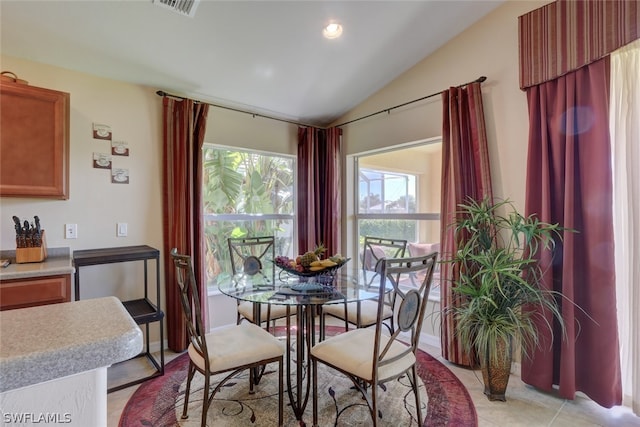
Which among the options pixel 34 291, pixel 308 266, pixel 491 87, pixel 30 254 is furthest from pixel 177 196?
pixel 491 87

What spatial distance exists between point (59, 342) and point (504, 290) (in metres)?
2.31

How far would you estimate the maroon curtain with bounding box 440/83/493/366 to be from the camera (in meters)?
2.56

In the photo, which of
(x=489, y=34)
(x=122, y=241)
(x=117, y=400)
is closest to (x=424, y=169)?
(x=489, y=34)

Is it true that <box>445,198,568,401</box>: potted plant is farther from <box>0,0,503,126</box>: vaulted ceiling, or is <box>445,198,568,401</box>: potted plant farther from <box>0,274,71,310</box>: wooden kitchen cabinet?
<box>0,274,71,310</box>: wooden kitchen cabinet

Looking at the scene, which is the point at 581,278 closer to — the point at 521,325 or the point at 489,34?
the point at 521,325

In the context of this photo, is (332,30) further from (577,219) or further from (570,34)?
(577,219)

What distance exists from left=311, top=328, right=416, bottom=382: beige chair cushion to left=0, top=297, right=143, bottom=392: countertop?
136cm

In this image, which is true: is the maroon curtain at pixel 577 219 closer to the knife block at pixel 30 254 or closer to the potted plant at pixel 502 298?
the potted plant at pixel 502 298

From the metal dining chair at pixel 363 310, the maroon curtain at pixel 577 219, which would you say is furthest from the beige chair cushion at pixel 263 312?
the maroon curtain at pixel 577 219

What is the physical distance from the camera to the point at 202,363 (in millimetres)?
1780

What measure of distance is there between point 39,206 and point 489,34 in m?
3.76

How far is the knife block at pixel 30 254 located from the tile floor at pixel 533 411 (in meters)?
1.06

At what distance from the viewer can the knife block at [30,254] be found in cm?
211

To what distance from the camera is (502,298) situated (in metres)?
2.10
